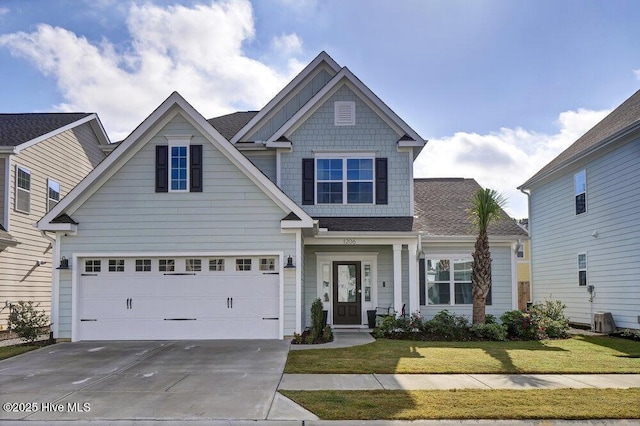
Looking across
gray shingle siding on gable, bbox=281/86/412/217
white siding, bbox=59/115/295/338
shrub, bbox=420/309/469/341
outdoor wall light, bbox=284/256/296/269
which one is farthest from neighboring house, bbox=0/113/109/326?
shrub, bbox=420/309/469/341

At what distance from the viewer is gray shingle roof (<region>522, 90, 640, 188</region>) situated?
56.9 ft

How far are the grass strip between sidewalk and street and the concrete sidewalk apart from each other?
1.34ft

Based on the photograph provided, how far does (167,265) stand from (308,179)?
5.37 m

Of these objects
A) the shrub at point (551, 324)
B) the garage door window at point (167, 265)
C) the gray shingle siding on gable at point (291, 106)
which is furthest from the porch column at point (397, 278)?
the garage door window at point (167, 265)

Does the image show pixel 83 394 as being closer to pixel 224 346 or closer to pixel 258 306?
pixel 224 346

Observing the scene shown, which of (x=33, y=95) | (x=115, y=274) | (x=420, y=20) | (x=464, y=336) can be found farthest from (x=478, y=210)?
(x=33, y=95)

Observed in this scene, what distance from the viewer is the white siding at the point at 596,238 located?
1661 centimetres

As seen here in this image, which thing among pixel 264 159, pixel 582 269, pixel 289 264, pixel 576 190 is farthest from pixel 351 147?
pixel 582 269

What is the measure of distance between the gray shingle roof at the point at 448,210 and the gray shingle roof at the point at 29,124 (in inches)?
495

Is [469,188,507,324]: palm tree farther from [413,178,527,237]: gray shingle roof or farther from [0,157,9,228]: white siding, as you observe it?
[0,157,9,228]: white siding

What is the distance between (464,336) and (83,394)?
1001 cm

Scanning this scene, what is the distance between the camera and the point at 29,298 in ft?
62.9

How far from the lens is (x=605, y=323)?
17.3 m

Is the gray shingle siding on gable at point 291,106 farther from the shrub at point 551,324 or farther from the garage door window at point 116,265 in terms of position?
the shrub at point 551,324
